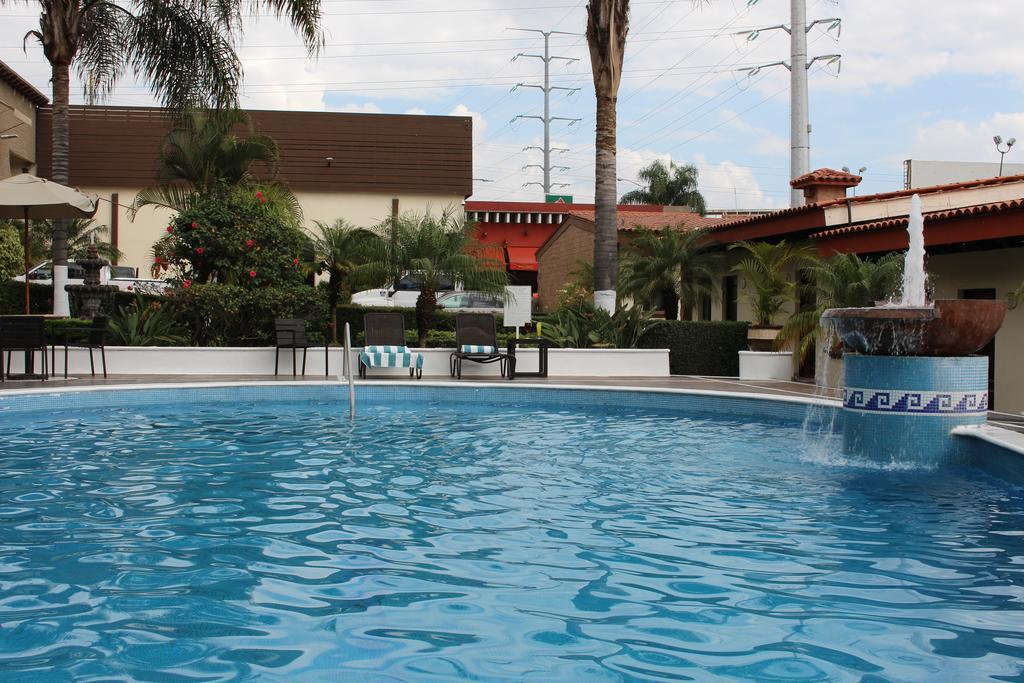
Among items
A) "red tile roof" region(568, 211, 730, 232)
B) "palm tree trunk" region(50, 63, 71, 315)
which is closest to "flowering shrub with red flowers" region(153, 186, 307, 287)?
"palm tree trunk" region(50, 63, 71, 315)

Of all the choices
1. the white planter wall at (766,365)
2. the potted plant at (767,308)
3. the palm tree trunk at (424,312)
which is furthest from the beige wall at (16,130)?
the white planter wall at (766,365)

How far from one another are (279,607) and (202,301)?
12203 millimetres

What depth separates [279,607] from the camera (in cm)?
421

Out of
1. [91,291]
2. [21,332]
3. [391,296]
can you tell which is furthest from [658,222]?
[21,332]

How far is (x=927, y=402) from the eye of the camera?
310 inches

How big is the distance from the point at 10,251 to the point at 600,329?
1789cm

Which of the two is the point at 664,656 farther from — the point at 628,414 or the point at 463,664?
the point at 628,414

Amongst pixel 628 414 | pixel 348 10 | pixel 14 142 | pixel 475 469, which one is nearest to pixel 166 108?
pixel 348 10

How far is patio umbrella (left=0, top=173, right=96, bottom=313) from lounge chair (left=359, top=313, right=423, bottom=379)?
498cm

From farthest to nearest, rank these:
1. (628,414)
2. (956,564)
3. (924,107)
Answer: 1. (924,107)
2. (628,414)
3. (956,564)

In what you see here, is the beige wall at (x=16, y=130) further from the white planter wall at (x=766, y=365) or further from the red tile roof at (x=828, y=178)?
the white planter wall at (x=766, y=365)

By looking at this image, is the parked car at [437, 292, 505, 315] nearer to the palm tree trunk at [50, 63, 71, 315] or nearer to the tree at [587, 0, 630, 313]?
the tree at [587, 0, 630, 313]

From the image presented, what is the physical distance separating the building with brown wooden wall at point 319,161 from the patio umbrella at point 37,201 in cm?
1843

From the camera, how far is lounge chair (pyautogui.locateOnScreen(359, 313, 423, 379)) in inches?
569
